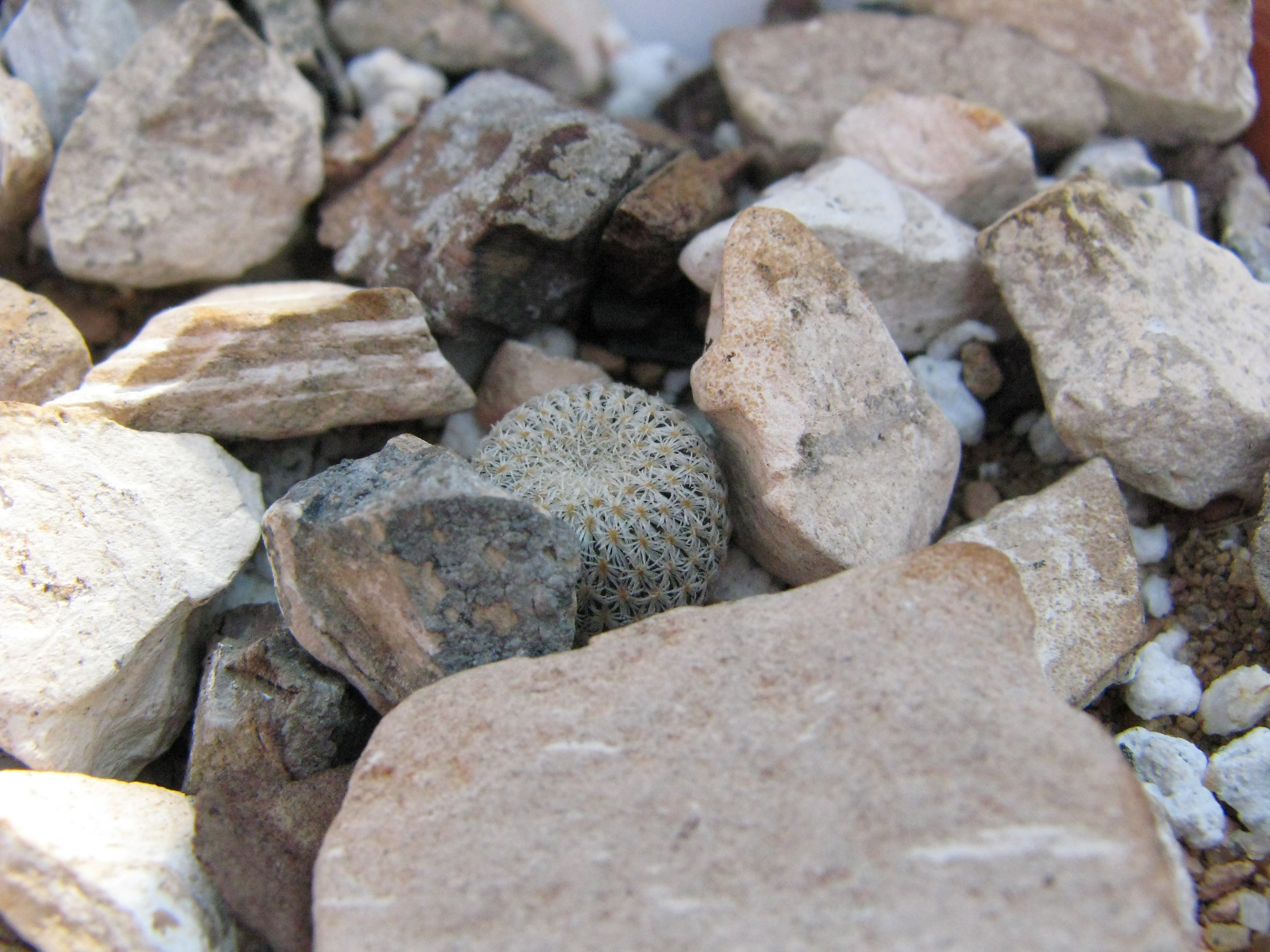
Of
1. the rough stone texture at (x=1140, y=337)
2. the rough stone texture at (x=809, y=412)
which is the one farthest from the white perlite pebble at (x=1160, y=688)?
the rough stone texture at (x=809, y=412)

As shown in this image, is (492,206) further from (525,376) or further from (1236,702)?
(1236,702)

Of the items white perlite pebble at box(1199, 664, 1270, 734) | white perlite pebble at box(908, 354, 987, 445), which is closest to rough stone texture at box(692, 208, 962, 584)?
Result: white perlite pebble at box(908, 354, 987, 445)

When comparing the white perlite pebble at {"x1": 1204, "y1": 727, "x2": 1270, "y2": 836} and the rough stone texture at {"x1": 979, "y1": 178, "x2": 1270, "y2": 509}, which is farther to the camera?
the rough stone texture at {"x1": 979, "y1": 178, "x2": 1270, "y2": 509}

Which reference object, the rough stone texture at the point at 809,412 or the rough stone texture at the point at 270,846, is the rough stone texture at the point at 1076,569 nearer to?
the rough stone texture at the point at 809,412

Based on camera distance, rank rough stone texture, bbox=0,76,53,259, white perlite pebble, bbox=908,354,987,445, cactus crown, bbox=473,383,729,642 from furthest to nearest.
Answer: white perlite pebble, bbox=908,354,987,445 < rough stone texture, bbox=0,76,53,259 < cactus crown, bbox=473,383,729,642

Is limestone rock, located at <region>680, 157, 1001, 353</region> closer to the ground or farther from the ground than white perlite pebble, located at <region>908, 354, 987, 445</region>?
farther from the ground

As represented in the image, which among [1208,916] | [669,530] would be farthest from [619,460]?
[1208,916]

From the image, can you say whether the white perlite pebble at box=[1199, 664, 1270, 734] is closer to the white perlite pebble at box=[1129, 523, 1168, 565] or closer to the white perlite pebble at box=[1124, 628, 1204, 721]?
the white perlite pebble at box=[1124, 628, 1204, 721]
